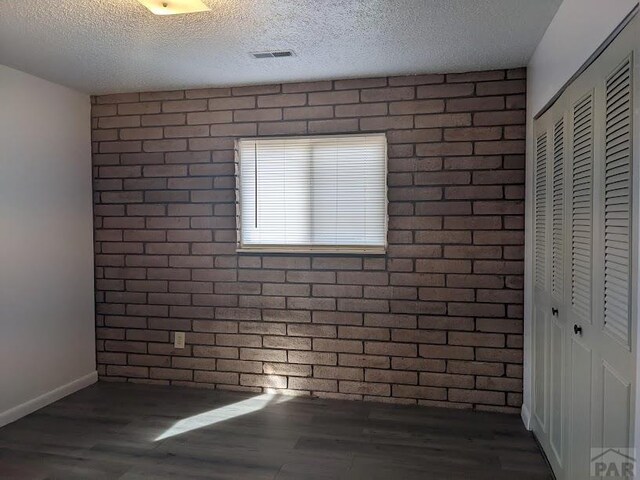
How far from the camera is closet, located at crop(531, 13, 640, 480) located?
150 cm

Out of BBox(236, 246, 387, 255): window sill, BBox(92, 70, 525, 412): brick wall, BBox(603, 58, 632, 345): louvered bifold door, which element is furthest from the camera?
BBox(236, 246, 387, 255): window sill

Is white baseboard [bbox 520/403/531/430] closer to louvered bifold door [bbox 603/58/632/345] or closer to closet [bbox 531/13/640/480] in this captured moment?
closet [bbox 531/13/640/480]

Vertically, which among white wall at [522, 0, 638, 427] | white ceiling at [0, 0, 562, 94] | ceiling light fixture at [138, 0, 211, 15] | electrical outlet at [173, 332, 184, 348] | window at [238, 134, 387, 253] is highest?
white ceiling at [0, 0, 562, 94]

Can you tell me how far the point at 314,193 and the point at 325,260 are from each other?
1.61 feet

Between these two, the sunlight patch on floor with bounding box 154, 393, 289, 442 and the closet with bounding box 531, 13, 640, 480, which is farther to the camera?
the sunlight patch on floor with bounding box 154, 393, 289, 442

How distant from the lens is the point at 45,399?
3.39 meters

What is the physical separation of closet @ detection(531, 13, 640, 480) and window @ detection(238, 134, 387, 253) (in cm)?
111

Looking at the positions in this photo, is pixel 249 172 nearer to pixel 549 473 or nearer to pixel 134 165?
pixel 134 165

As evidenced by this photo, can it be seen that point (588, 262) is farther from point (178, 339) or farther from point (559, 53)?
point (178, 339)

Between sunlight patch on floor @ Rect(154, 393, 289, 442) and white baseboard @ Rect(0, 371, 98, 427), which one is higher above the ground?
white baseboard @ Rect(0, 371, 98, 427)

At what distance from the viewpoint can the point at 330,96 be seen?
3443 mm

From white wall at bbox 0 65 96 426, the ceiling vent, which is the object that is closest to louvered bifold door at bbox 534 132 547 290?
the ceiling vent

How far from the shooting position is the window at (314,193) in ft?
11.2

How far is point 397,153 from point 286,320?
1.44 meters
